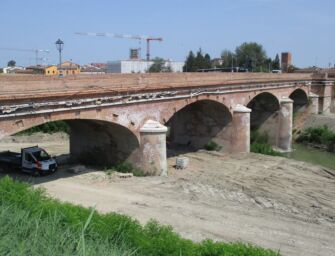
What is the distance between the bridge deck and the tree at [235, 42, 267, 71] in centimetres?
7070

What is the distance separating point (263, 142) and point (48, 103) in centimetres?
2653

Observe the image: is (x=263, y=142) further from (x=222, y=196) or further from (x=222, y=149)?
(x=222, y=196)

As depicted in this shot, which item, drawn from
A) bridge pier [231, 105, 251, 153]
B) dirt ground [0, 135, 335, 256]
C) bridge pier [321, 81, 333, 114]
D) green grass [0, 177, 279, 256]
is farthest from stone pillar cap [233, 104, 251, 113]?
green grass [0, 177, 279, 256]

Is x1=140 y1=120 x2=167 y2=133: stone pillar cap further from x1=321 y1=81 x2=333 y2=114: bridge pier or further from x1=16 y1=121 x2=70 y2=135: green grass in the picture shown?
x1=321 y1=81 x2=333 y2=114: bridge pier

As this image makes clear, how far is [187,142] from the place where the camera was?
36.0m

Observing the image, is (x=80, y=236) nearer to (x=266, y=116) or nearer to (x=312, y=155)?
(x=312, y=155)

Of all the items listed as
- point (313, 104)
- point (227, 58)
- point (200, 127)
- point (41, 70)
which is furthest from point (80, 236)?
point (227, 58)

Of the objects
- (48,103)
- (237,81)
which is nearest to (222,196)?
(48,103)

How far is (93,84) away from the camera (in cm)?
2123

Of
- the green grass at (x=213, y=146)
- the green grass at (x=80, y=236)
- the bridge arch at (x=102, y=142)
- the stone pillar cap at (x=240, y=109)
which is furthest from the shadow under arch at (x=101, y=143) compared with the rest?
the green grass at (x=80, y=236)

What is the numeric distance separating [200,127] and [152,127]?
37.6 ft

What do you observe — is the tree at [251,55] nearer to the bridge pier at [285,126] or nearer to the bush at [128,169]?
the bridge pier at [285,126]

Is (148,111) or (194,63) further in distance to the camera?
(194,63)

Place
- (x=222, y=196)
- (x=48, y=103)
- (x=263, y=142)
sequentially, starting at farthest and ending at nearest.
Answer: (x=263, y=142) < (x=222, y=196) < (x=48, y=103)
